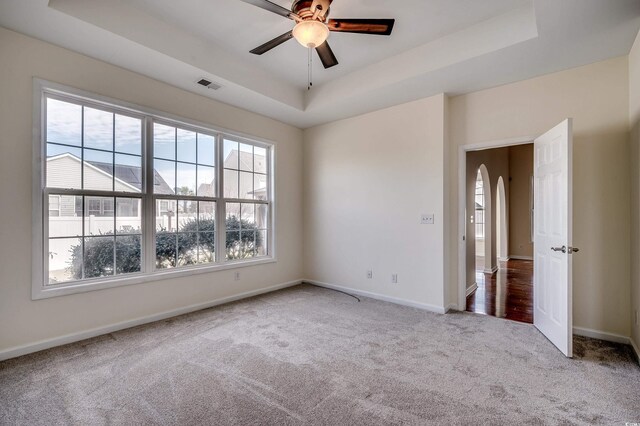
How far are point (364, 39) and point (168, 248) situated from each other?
132 inches

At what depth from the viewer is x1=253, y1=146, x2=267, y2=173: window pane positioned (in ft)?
15.5

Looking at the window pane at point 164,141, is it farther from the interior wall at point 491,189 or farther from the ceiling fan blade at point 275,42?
the interior wall at point 491,189

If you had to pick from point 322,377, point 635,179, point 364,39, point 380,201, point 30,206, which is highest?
point 364,39

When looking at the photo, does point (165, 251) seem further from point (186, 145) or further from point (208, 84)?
point (208, 84)

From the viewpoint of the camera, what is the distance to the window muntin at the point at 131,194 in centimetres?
286

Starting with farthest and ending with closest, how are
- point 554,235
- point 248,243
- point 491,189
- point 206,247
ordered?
point 491,189 < point 248,243 < point 206,247 < point 554,235

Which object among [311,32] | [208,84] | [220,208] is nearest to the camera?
[311,32]

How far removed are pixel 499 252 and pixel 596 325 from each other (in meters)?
5.46

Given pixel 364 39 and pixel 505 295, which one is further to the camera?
pixel 505 295

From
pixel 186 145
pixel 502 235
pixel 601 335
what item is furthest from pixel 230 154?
pixel 502 235

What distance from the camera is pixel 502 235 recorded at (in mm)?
7887

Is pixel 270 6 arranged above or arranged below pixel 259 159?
above

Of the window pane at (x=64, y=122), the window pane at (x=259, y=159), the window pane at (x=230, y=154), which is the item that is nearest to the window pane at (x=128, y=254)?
the window pane at (x=64, y=122)

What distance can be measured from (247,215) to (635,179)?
14.6 ft
